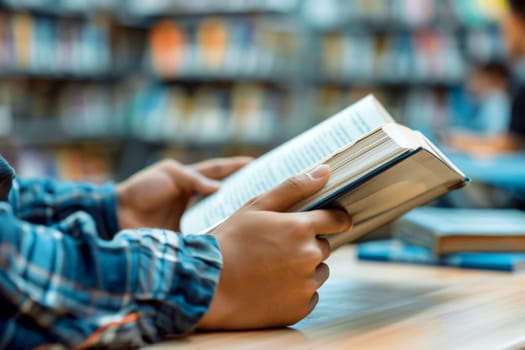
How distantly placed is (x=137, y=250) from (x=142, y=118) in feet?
15.6

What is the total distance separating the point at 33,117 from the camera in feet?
16.0

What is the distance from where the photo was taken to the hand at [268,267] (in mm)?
760

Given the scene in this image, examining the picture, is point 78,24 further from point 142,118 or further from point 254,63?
point 254,63

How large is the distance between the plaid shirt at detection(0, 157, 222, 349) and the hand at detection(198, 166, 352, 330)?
2 cm

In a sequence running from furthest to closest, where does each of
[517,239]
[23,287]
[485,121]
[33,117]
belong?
[485,121], [33,117], [517,239], [23,287]

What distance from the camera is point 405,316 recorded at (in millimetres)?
870

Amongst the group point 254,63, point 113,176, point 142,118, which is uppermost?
point 254,63

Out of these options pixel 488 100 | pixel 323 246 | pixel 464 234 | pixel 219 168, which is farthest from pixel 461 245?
pixel 488 100

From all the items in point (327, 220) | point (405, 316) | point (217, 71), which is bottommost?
point (217, 71)

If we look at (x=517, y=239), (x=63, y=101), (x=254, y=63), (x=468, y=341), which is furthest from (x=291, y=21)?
(x=468, y=341)

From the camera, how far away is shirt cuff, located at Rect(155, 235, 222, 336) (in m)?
0.73

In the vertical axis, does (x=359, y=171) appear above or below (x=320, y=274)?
above

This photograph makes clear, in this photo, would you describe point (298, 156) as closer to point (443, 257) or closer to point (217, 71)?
point (443, 257)

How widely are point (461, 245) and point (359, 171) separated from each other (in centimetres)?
52
